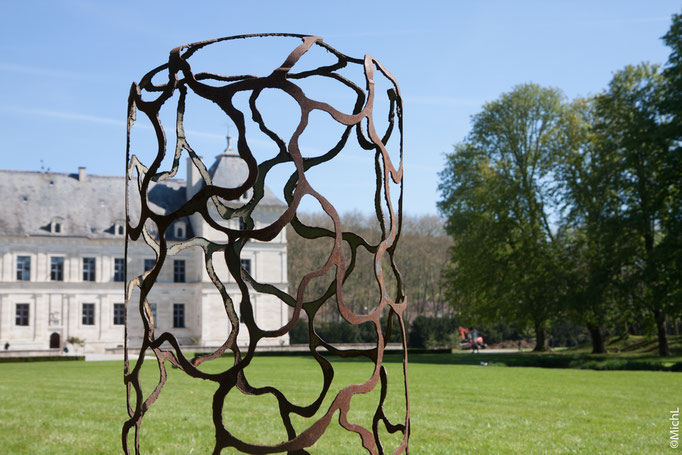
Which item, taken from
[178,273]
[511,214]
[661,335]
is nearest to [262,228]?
[661,335]

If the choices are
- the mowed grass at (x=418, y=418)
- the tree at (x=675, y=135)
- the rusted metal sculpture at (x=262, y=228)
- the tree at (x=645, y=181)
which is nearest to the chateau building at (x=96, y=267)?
the tree at (x=645, y=181)

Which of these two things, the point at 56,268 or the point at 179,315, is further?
the point at 179,315

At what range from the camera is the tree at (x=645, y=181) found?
78.3 ft

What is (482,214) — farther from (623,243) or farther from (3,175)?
(3,175)

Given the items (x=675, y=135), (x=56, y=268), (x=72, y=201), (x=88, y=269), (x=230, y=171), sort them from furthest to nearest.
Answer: (x=72, y=201), (x=230, y=171), (x=88, y=269), (x=56, y=268), (x=675, y=135)

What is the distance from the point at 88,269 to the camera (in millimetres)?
46500

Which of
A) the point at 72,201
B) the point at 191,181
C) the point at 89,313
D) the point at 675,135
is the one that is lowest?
the point at 89,313

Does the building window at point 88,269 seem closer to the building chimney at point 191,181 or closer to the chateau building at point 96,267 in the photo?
the chateau building at point 96,267

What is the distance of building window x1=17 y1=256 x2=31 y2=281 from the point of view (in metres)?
44.6

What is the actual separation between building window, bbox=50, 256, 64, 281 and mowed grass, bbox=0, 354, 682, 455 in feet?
110

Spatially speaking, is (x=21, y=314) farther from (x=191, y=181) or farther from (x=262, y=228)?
(x=262, y=228)

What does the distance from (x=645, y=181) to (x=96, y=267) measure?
3475 cm

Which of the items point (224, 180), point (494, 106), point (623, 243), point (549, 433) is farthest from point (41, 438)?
point (224, 180)

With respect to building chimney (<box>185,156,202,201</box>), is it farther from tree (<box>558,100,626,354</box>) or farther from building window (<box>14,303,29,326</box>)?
tree (<box>558,100,626,354</box>)
